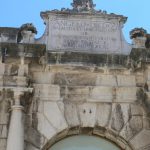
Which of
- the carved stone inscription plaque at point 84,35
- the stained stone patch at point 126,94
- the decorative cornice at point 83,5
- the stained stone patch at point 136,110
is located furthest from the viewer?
the decorative cornice at point 83,5

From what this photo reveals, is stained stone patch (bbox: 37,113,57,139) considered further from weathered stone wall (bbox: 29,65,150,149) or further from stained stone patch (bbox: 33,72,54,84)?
stained stone patch (bbox: 33,72,54,84)

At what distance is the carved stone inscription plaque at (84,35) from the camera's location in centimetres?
1045

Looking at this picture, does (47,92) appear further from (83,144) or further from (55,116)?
(83,144)

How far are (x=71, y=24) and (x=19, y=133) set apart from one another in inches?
119

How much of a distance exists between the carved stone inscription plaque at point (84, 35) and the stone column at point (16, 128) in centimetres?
160

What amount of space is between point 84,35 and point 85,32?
90 millimetres

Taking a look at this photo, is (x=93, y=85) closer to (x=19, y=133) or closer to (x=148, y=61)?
(x=148, y=61)

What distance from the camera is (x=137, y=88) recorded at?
10148 mm

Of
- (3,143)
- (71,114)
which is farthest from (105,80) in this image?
(3,143)

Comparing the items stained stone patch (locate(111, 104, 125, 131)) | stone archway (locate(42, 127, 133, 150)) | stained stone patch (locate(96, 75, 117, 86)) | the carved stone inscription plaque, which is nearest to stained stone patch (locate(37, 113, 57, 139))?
stone archway (locate(42, 127, 133, 150))

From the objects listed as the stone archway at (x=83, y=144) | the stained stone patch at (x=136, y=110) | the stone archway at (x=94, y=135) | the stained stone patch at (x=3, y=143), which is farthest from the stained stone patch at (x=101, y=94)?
the stained stone patch at (x=3, y=143)

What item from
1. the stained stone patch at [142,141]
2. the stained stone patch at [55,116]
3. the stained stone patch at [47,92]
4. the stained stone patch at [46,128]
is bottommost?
the stained stone patch at [142,141]

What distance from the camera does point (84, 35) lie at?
10.7m

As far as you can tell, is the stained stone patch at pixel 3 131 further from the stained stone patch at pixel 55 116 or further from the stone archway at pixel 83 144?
the stone archway at pixel 83 144
